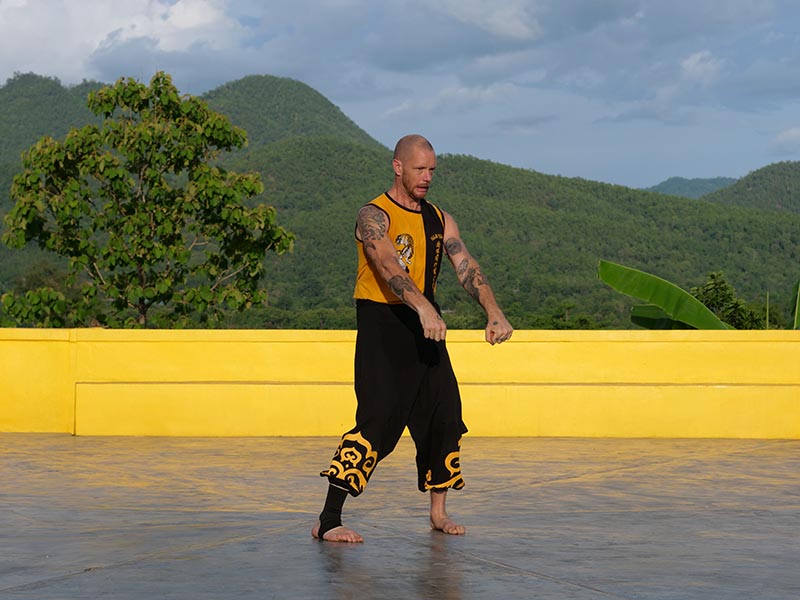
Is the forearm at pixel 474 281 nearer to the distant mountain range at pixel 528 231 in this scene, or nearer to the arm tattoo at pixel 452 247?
the arm tattoo at pixel 452 247

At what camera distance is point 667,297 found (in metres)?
13.3

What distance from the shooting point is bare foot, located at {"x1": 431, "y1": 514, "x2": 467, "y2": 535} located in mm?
5555

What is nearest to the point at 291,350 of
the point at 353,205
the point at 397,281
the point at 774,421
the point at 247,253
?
the point at 774,421

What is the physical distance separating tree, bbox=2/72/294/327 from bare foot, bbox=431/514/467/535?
11514mm

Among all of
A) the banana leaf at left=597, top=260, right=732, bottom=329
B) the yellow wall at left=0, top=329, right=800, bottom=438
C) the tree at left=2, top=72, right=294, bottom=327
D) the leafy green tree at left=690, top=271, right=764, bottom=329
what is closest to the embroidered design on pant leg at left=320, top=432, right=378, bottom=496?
the yellow wall at left=0, top=329, right=800, bottom=438

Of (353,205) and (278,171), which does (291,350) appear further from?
(278,171)

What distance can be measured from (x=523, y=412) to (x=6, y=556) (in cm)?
605

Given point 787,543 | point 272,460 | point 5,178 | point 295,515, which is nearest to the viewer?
point 787,543

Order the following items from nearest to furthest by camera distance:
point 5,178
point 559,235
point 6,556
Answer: point 6,556, point 559,235, point 5,178

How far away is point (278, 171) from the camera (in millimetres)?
90438

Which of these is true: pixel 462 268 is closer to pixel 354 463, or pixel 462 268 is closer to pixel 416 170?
pixel 416 170

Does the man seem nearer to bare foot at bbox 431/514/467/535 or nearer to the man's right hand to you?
bare foot at bbox 431/514/467/535

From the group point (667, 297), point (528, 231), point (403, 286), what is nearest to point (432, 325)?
point (403, 286)

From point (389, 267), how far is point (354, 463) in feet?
2.93
